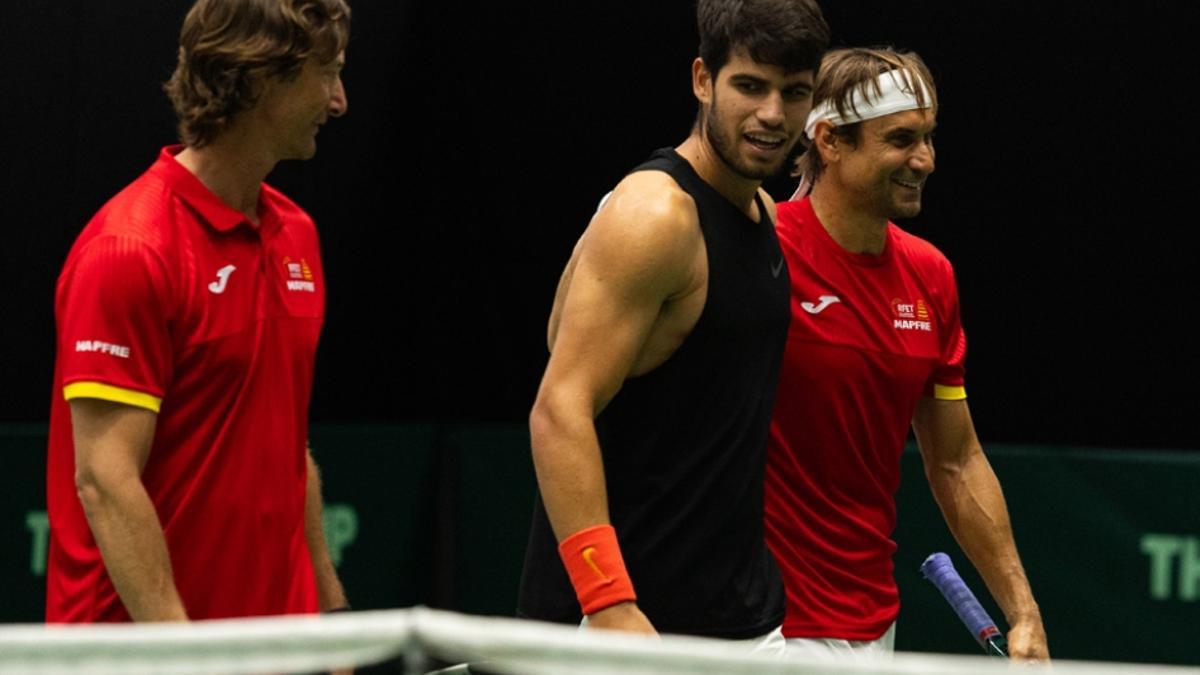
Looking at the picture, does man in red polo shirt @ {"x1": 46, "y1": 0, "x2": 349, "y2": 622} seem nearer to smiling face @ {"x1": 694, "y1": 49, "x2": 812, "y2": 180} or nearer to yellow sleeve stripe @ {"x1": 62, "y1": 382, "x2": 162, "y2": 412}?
yellow sleeve stripe @ {"x1": 62, "y1": 382, "x2": 162, "y2": 412}

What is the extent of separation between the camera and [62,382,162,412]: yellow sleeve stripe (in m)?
2.91

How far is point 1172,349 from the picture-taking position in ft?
20.3

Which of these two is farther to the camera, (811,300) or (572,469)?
(811,300)

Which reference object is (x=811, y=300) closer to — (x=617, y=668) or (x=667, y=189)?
(x=667, y=189)

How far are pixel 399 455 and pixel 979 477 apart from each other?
109 inches

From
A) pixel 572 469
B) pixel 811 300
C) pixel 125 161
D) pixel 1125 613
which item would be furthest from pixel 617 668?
pixel 125 161

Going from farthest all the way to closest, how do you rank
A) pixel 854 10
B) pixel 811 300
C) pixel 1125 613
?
1. pixel 854 10
2. pixel 1125 613
3. pixel 811 300

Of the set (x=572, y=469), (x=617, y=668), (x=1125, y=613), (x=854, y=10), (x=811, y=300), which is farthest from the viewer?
(x=854, y=10)

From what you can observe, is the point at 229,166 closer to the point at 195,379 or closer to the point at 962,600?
the point at 195,379

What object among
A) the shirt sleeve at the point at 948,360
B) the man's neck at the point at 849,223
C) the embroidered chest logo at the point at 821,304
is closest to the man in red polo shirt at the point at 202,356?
the embroidered chest logo at the point at 821,304

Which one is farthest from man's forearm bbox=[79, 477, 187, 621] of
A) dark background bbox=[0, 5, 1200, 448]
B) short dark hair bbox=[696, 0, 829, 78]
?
dark background bbox=[0, 5, 1200, 448]

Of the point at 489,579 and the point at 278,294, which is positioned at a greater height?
the point at 278,294

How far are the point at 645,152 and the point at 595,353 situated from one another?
348cm

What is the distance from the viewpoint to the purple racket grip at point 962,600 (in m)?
4.13
